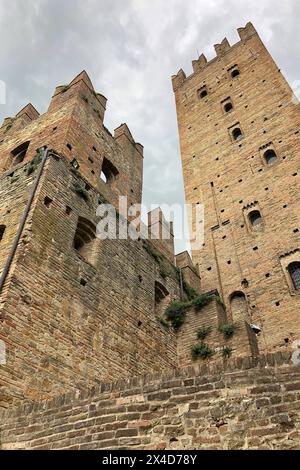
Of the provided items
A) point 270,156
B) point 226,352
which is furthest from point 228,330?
point 270,156

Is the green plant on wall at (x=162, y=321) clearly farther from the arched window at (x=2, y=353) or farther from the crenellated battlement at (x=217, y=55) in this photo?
the crenellated battlement at (x=217, y=55)

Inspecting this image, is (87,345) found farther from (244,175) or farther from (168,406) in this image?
(244,175)

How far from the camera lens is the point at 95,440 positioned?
423cm

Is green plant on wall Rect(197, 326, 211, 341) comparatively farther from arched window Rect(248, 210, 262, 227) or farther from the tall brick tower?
arched window Rect(248, 210, 262, 227)

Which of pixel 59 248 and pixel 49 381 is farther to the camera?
pixel 59 248

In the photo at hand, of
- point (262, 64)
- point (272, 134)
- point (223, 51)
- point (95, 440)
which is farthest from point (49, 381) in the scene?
point (223, 51)

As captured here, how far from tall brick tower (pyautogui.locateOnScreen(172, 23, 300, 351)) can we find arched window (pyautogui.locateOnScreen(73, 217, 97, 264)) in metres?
5.21

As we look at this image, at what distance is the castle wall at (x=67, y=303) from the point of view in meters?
6.17

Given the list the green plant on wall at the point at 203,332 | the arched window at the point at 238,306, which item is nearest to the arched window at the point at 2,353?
the green plant on wall at the point at 203,332

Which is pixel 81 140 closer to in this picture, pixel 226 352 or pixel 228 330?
pixel 228 330

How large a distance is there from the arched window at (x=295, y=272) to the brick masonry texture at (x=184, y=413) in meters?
8.59

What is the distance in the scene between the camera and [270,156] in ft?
52.7

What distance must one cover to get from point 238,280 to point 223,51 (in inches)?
631

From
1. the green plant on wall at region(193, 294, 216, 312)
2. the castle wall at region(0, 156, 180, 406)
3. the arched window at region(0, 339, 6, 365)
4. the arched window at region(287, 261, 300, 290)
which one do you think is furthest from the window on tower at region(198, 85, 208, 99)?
the arched window at region(0, 339, 6, 365)
